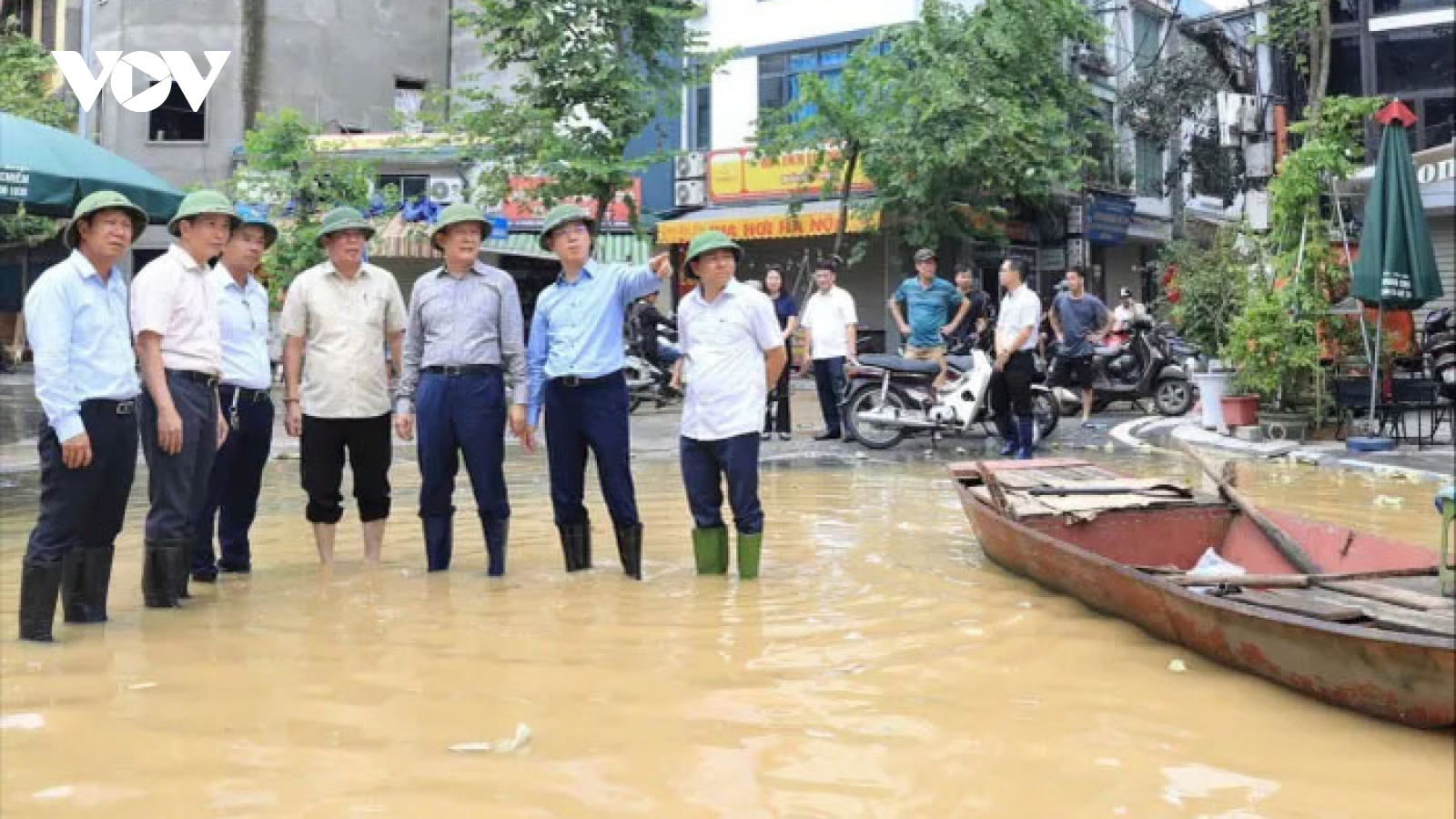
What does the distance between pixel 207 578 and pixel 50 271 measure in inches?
70.4

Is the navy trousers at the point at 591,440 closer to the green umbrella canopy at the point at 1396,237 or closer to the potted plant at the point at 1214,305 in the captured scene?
the green umbrella canopy at the point at 1396,237

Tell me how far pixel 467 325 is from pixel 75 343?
1.68m

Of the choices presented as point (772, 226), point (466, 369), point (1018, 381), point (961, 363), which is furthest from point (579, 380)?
point (772, 226)

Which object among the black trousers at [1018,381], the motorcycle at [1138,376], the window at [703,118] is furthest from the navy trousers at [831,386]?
the window at [703,118]

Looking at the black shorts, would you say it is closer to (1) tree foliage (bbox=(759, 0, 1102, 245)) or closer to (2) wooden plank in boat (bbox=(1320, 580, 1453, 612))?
(1) tree foliage (bbox=(759, 0, 1102, 245))

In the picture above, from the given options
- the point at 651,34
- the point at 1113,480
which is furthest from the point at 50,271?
the point at 651,34

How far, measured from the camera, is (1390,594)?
4.08 metres

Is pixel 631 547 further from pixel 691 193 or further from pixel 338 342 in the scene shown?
Answer: pixel 691 193

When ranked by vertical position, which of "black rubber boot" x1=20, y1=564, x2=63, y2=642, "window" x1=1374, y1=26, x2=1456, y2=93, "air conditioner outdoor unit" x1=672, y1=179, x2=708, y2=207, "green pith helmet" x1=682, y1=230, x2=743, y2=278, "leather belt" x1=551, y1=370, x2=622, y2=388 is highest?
"window" x1=1374, y1=26, x2=1456, y2=93

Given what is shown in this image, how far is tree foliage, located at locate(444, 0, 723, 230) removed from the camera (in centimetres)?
1714

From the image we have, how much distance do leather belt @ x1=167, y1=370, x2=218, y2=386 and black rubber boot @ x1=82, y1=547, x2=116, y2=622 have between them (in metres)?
0.70

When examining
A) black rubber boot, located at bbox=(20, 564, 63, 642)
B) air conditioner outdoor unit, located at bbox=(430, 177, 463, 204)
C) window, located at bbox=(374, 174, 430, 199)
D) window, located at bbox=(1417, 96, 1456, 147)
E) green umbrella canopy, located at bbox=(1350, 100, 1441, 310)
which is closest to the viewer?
black rubber boot, located at bbox=(20, 564, 63, 642)

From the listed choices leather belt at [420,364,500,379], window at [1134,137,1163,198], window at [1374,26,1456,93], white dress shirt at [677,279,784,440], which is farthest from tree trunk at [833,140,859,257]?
leather belt at [420,364,500,379]

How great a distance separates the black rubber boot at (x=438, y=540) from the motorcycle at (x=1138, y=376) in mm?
9450
